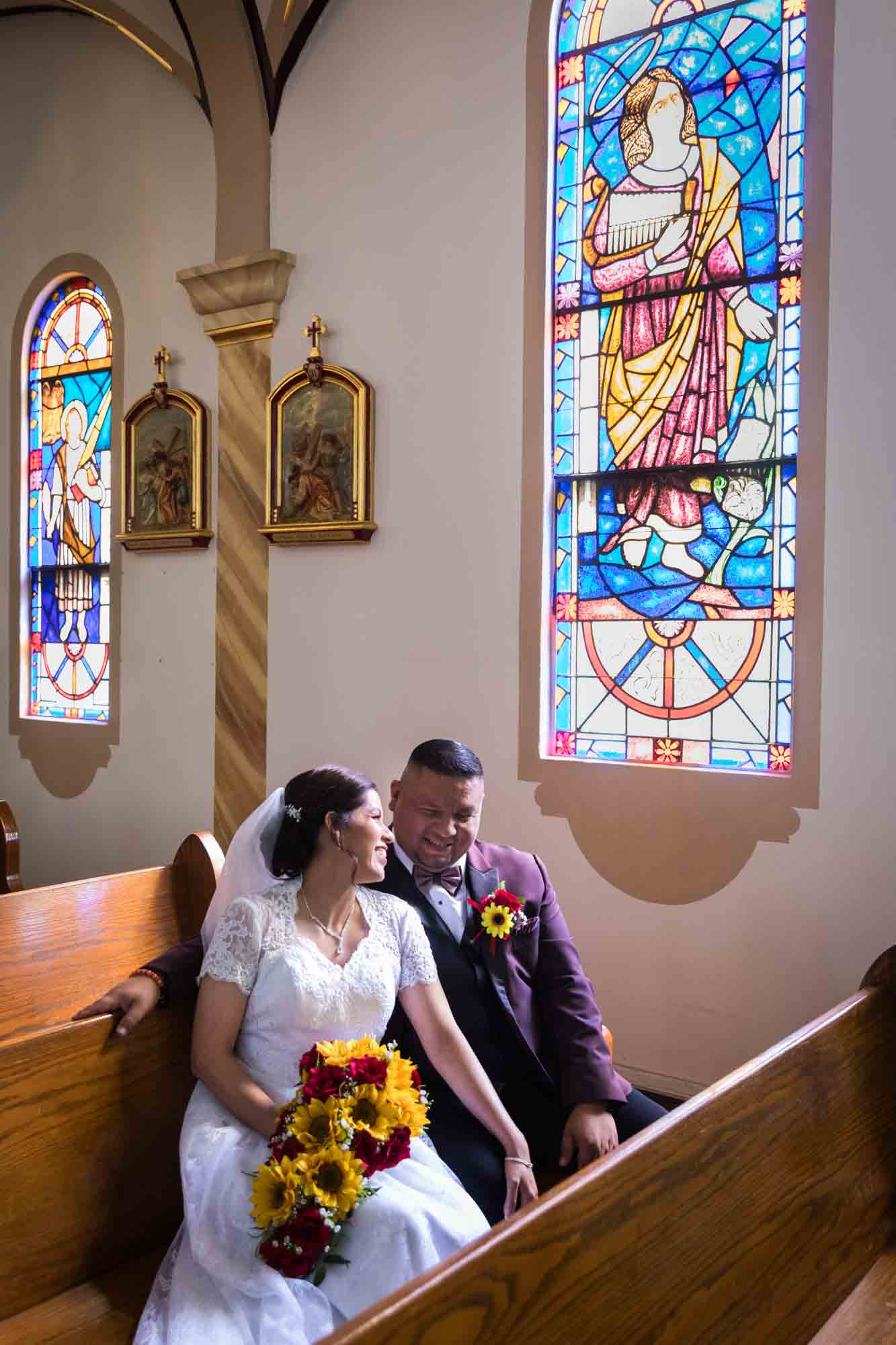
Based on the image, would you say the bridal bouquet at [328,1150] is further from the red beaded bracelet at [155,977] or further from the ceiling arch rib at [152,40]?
the ceiling arch rib at [152,40]

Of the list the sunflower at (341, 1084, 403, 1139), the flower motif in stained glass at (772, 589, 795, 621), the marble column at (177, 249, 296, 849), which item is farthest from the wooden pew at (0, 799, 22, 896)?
the sunflower at (341, 1084, 403, 1139)

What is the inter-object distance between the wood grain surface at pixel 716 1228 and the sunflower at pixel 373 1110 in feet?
1.62

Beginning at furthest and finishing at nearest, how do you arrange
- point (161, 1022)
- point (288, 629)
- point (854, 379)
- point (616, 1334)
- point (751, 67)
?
point (288, 629) → point (751, 67) → point (854, 379) → point (161, 1022) → point (616, 1334)

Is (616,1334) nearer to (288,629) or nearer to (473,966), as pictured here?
(473,966)

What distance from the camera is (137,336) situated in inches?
239

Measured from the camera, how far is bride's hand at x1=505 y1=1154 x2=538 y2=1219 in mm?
2479

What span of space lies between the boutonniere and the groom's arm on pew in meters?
0.69

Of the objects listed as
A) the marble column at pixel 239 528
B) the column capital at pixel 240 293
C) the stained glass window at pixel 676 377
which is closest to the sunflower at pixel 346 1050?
the stained glass window at pixel 676 377

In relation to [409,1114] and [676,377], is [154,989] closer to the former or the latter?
[409,1114]

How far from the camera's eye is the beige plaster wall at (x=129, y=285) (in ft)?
19.0

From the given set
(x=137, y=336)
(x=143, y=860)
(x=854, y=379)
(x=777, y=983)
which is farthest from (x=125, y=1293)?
(x=137, y=336)

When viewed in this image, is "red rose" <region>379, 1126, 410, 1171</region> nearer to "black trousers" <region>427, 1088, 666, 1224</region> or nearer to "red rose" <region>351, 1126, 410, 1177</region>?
"red rose" <region>351, 1126, 410, 1177</region>

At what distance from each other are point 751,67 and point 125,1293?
421 centimetres

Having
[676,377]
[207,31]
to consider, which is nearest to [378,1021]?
[676,377]
